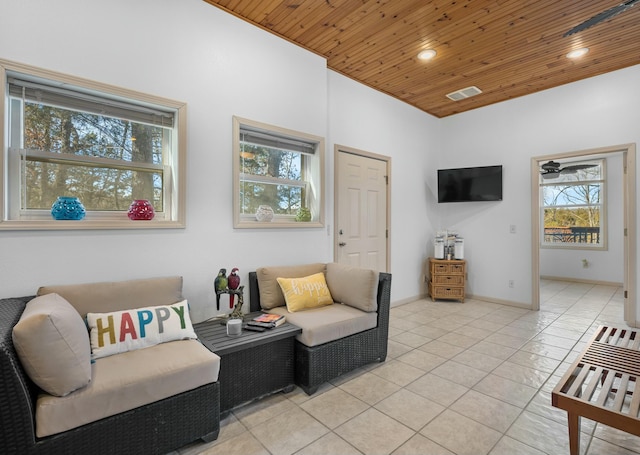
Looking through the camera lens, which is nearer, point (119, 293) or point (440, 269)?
point (119, 293)

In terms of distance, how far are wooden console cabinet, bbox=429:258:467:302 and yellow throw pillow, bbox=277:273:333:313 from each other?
2626mm

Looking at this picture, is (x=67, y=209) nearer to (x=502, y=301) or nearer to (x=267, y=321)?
(x=267, y=321)

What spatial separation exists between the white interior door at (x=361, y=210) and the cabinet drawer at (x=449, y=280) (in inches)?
40.3

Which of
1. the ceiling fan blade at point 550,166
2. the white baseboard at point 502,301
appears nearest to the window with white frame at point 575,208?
the ceiling fan blade at point 550,166

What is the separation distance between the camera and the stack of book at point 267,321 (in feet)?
7.44

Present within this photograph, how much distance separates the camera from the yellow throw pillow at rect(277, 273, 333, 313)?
2.65m

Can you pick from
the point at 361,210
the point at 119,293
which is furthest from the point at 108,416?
Answer: the point at 361,210

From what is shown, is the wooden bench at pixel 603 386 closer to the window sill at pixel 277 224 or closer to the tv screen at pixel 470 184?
the window sill at pixel 277 224

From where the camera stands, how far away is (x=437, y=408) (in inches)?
81.5

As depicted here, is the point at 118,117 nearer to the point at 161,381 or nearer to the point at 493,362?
the point at 161,381

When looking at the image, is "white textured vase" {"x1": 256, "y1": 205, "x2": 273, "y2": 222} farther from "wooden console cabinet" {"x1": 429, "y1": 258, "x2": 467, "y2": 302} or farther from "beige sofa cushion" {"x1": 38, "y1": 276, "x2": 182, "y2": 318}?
"wooden console cabinet" {"x1": 429, "y1": 258, "x2": 467, "y2": 302}

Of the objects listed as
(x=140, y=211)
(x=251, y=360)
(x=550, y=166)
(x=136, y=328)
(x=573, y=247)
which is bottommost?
(x=251, y=360)

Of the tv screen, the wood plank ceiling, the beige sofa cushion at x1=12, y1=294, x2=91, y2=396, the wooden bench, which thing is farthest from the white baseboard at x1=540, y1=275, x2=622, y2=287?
the beige sofa cushion at x1=12, y1=294, x2=91, y2=396

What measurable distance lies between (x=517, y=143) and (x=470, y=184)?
32.9 inches
